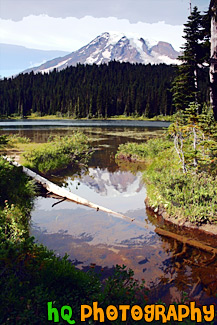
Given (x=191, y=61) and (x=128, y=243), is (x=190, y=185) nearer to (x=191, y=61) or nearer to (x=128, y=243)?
(x=128, y=243)

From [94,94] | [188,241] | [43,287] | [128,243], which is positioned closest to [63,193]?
[128,243]

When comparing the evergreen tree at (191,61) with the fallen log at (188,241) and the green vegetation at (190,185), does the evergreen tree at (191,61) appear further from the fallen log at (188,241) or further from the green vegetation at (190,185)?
the fallen log at (188,241)

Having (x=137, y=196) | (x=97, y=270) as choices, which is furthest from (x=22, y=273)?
(x=137, y=196)

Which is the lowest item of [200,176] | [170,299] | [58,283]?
[170,299]

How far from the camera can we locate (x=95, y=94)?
139500 mm

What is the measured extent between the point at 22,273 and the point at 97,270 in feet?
8.79

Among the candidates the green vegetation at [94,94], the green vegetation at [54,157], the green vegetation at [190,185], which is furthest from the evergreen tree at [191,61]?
the green vegetation at [94,94]

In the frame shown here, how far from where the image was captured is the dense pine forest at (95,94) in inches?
4887

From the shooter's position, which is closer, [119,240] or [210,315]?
[210,315]

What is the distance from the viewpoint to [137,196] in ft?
49.4

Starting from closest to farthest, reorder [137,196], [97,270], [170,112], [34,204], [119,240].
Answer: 1. [97,270]
2. [119,240]
3. [34,204]
4. [137,196]
5. [170,112]

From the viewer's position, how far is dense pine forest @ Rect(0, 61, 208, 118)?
124m

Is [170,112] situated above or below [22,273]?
above

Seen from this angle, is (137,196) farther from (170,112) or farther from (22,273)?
(170,112)
